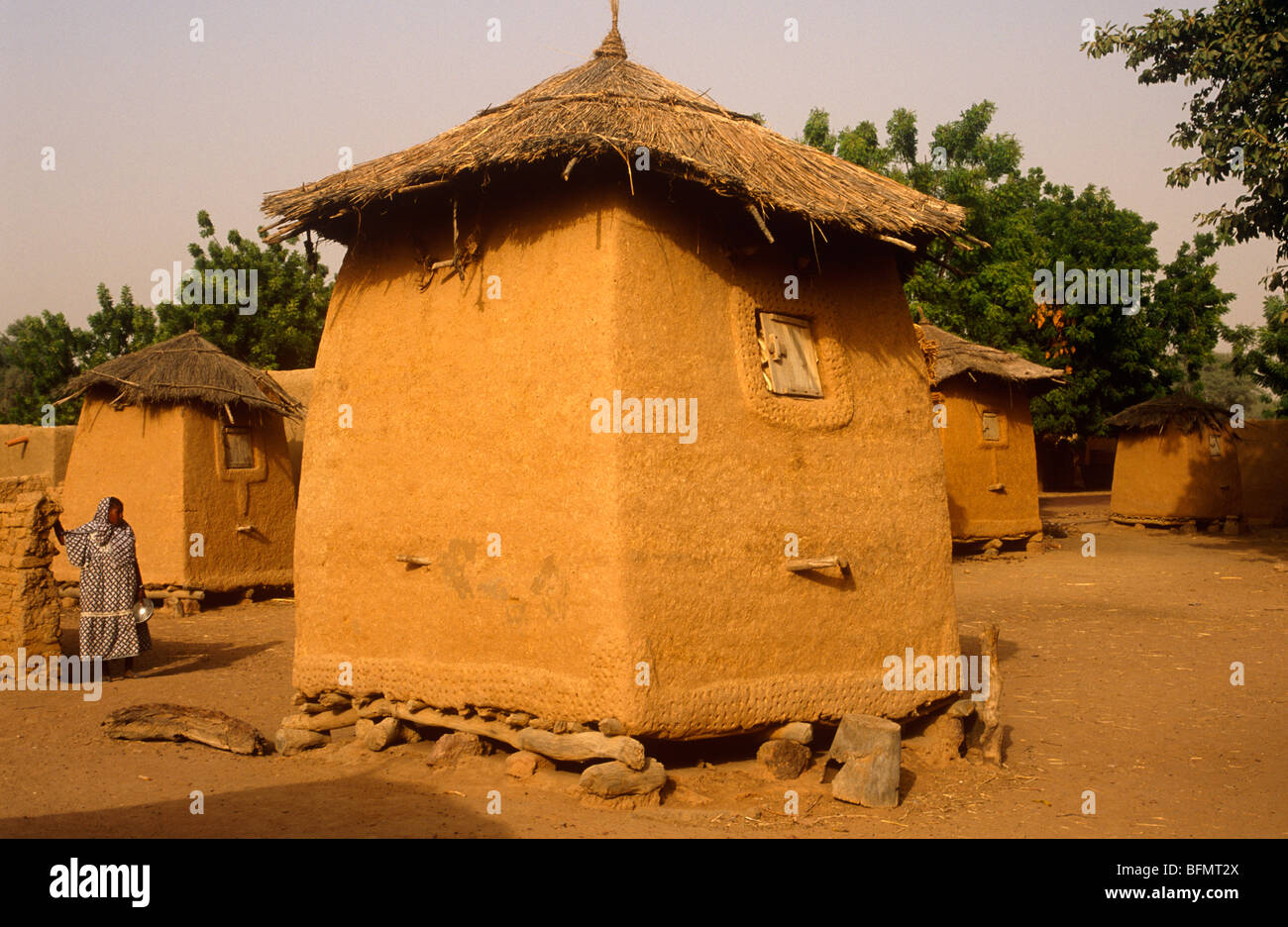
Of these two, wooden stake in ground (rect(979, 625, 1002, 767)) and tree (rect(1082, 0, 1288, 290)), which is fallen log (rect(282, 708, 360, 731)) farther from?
tree (rect(1082, 0, 1288, 290))

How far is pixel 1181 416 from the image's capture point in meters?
20.3

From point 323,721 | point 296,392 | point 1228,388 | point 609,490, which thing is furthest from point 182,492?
point 1228,388

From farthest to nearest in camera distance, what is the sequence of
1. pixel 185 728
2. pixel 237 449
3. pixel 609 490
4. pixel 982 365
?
pixel 982 365
pixel 237 449
pixel 185 728
pixel 609 490

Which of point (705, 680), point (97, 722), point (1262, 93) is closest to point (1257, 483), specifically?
point (1262, 93)

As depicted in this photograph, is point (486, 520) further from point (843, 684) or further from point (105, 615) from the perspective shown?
point (105, 615)

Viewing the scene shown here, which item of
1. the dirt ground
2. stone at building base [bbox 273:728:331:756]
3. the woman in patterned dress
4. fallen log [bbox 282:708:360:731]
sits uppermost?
the woman in patterned dress

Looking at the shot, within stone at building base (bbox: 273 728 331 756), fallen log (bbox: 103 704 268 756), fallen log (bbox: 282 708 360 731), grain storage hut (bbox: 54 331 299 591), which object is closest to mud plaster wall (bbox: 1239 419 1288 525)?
grain storage hut (bbox: 54 331 299 591)

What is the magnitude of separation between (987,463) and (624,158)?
12.7 metres

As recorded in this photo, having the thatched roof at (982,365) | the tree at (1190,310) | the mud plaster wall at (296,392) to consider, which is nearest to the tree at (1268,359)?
the tree at (1190,310)

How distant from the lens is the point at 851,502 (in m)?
6.41

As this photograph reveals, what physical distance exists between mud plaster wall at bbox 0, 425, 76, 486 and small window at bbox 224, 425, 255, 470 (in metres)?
4.44

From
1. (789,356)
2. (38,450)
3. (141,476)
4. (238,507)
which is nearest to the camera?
(789,356)

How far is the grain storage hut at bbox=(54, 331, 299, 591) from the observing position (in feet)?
40.9

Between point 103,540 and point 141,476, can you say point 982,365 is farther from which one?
point 103,540
